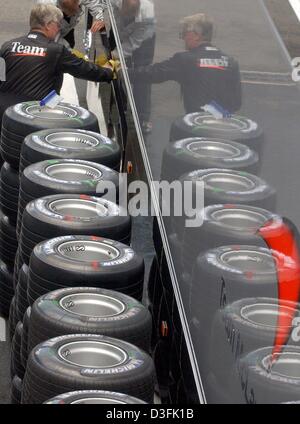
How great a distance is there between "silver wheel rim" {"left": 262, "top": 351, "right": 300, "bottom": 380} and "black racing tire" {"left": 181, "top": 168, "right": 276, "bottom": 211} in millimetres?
1153

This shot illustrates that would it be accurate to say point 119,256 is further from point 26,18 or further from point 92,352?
point 26,18

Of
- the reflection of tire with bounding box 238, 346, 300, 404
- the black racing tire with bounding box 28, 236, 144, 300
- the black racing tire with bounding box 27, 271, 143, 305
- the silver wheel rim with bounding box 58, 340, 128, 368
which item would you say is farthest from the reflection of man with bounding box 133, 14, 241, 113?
the reflection of tire with bounding box 238, 346, 300, 404

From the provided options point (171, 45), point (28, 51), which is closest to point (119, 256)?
point (171, 45)

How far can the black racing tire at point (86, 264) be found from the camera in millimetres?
7242

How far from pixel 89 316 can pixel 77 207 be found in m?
1.61

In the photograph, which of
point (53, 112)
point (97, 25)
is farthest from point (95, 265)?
point (97, 25)

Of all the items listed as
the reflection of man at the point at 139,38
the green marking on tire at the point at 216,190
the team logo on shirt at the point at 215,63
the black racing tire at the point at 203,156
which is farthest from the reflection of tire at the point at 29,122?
the green marking on tire at the point at 216,190

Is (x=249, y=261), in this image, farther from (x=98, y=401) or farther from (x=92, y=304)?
(x=98, y=401)

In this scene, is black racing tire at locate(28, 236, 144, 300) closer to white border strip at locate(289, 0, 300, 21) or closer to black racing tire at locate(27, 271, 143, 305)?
black racing tire at locate(27, 271, 143, 305)

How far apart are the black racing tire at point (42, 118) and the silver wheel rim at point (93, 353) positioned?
360cm

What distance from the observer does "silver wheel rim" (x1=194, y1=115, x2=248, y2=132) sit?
304 inches

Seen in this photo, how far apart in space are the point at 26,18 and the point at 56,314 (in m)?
11.4

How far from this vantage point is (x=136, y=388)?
19.9ft

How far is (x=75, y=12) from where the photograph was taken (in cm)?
1372
